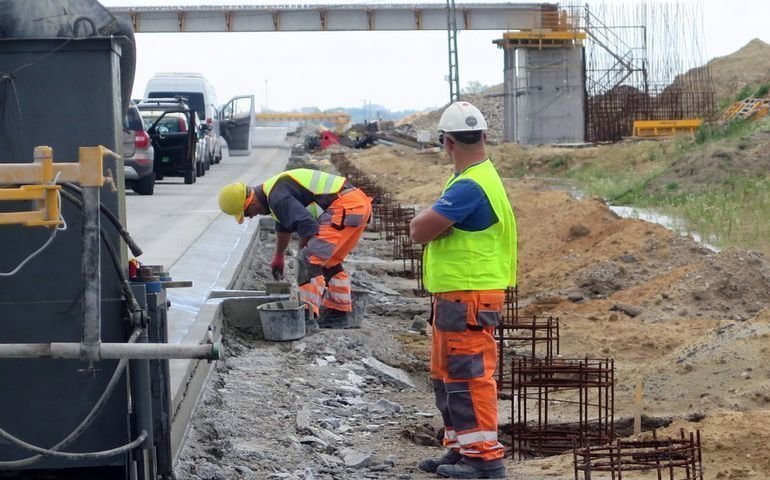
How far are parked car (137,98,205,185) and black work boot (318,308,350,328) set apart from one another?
16.1 m

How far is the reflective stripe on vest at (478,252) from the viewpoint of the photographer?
662cm

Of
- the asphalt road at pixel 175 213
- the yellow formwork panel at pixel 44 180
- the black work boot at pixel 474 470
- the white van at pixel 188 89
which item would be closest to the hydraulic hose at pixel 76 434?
the yellow formwork panel at pixel 44 180

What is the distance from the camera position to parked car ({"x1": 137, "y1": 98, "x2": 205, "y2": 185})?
27.5 metres

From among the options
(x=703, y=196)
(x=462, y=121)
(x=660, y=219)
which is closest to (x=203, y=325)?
(x=462, y=121)

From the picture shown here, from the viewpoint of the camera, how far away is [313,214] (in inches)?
426

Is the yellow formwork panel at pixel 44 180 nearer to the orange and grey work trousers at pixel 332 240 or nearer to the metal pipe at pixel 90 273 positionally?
the metal pipe at pixel 90 273

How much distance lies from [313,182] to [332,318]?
1.31 m

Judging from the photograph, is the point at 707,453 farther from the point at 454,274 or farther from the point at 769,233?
the point at 769,233

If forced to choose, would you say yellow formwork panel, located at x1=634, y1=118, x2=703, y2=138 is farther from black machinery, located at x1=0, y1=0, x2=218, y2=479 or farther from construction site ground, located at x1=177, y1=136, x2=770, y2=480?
black machinery, located at x1=0, y1=0, x2=218, y2=479

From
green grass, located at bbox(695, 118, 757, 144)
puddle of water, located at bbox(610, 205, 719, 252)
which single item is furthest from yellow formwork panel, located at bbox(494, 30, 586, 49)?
puddle of water, located at bbox(610, 205, 719, 252)

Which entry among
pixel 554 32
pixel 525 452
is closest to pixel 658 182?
pixel 525 452

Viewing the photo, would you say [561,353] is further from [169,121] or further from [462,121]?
[169,121]

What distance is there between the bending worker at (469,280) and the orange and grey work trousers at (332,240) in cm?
384

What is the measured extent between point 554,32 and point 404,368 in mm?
48047
